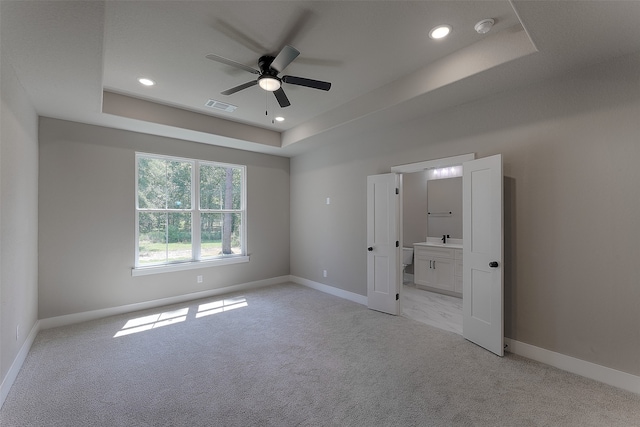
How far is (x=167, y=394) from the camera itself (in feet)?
7.39

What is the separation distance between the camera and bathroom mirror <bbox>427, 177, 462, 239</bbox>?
5.48 metres

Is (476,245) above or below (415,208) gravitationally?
below

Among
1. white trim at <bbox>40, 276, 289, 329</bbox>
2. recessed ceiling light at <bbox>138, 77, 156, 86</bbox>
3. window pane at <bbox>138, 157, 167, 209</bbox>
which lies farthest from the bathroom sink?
recessed ceiling light at <bbox>138, 77, 156, 86</bbox>

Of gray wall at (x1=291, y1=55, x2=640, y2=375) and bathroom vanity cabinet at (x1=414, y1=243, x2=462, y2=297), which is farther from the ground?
gray wall at (x1=291, y1=55, x2=640, y2=375)

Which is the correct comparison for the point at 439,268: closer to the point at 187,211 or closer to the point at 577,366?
the point at 577,366

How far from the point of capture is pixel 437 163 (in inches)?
143

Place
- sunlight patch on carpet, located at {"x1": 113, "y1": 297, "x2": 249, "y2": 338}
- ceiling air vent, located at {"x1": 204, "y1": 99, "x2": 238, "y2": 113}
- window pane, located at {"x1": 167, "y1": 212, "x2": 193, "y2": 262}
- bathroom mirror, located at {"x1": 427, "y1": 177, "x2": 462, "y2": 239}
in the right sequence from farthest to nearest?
bathroom mirror, located at {"x1": 427, "y1": 177, "x2": 462, "y2": 239} → window pane, located at {"x1": 167, "y1": 212, "x2": 193, "y2": 262} → ceiling air vent, located at {"x1": 204, "y1": 99, "x2": 238, "y2": 113} → sunlight patch on carpet, located at {"x1": 113, "y1": 297, "x2": 249, "y2": 338}

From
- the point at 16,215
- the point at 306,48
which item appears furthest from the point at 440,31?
the point at 16,215

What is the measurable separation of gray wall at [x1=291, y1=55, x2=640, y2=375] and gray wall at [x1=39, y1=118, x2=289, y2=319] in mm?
4556

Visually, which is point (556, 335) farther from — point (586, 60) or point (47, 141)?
point (47, 141)

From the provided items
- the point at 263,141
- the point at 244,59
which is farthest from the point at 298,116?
the point at 244,59

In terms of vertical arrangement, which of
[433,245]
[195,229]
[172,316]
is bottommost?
[172,316]

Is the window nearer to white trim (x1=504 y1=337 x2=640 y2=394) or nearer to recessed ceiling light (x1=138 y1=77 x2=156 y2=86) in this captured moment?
recessed ceiling light (x1=138 y1=77 x2=156 y2=86)

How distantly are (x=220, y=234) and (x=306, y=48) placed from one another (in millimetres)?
3753
